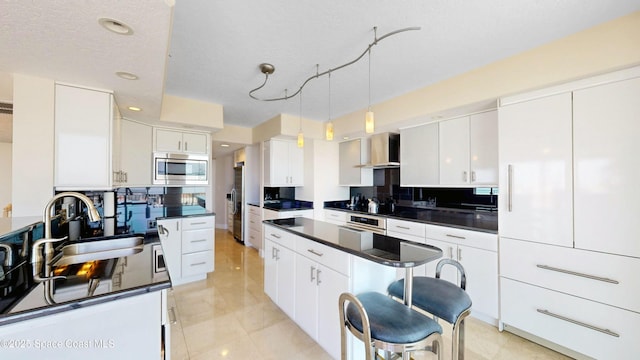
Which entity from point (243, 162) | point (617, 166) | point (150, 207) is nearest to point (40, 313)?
point (150, 207)

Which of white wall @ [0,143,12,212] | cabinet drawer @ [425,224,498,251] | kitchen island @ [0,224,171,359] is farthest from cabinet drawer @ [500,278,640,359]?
white wall @ [0,143,12,212]

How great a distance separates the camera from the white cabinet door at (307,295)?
188cm

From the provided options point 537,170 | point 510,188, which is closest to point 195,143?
point 510,188

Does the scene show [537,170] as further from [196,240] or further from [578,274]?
[196,240]

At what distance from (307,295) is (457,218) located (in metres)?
2.08

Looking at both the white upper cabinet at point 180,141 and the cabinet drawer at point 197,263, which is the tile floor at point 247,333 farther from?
the white upper cabinet at point 180,141

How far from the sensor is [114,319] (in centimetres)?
103

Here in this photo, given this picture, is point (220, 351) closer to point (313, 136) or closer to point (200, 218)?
point (200, 218)

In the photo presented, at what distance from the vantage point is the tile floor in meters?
1.88

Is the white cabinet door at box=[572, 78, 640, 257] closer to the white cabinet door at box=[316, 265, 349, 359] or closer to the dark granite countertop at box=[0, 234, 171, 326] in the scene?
the white cabinet door at box=[316, 265, 349, 359]

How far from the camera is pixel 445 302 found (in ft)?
4.62

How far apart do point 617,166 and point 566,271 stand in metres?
0.85

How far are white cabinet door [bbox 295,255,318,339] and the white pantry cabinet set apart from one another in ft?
7.79

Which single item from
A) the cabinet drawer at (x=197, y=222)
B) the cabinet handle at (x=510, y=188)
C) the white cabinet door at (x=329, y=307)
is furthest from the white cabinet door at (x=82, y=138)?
the cabinet handle at (x=510, y=188)
